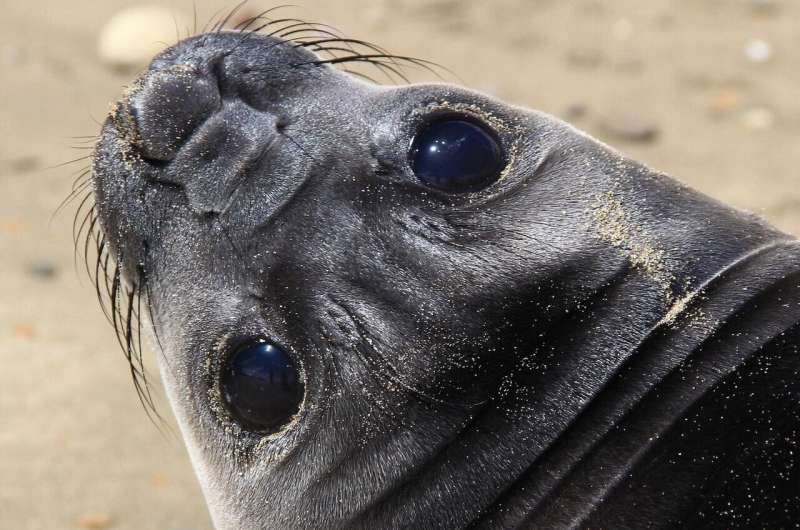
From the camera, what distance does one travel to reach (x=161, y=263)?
2.24 metres

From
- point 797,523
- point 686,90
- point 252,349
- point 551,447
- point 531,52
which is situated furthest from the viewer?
point 531,52

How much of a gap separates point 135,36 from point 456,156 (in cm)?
487

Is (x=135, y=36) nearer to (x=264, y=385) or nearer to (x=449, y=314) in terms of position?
(x=264, y=385)

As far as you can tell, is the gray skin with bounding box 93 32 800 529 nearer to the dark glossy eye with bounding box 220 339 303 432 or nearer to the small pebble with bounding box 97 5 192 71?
the dark glossy eye with bounding box 220 339 303 432

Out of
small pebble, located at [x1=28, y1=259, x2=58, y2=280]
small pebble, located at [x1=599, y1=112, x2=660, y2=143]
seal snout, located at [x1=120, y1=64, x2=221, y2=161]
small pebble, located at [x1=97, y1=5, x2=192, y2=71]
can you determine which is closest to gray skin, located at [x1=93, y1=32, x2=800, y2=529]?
seal snout, located at [x1=120, y1=64, x2=221, y2=161]

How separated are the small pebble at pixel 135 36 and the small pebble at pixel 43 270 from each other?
175 centimetres

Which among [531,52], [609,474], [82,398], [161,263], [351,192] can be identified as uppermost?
[351,192]

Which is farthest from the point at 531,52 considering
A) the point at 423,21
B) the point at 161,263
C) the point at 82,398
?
the point at 161,263

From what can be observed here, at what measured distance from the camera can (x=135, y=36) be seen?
21.5 ft

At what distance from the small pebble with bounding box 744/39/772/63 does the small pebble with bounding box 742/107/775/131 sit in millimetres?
509

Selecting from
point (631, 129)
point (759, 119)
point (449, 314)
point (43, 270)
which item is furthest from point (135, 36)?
point (449, 314)

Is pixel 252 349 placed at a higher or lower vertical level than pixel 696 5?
higher

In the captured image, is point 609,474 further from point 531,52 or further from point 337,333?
point 531,52

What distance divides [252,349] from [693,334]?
2.69 feet
